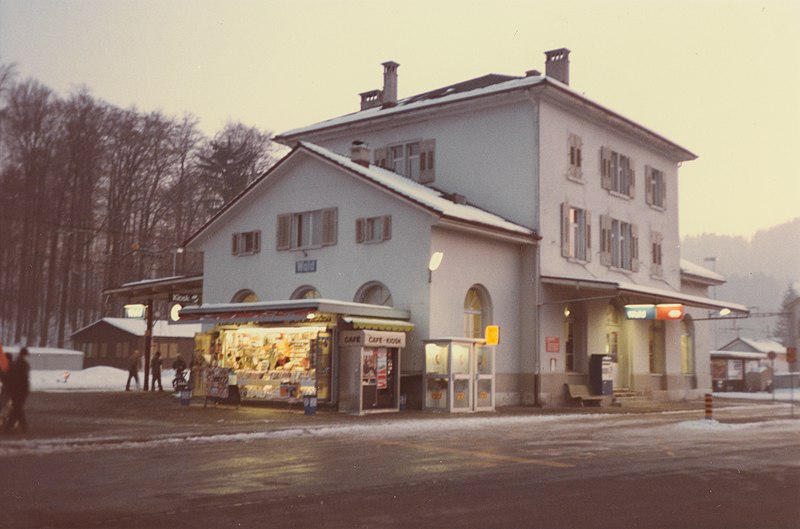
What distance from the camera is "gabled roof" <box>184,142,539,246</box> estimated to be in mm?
27219

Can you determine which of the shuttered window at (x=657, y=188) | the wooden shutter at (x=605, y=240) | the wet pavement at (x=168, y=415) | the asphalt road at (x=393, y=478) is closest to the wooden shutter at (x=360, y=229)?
the wet pavement at (x=168, y=415)

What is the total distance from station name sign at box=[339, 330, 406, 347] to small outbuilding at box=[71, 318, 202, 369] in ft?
102

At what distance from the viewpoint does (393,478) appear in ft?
37.4

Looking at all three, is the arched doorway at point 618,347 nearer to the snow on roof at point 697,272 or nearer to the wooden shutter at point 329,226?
the snow on roof at point 697,272

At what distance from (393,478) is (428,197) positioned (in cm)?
1853

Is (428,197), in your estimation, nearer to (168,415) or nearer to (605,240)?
(605,240)

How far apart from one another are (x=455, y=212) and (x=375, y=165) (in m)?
8.50

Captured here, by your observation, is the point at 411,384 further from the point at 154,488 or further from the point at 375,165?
the point at 154,488

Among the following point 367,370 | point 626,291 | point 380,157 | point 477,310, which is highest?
point 380,157

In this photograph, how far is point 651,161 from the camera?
39312mm

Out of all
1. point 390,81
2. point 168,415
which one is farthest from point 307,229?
point 390,81

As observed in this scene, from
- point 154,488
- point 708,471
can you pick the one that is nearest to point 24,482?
point 154,488

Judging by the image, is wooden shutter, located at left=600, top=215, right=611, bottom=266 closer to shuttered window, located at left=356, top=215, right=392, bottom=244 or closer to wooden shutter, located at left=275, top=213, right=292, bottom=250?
shuttered window, located at left=356, top=215, right=392, bottom=244

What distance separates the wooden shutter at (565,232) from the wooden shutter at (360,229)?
7.88 metres
